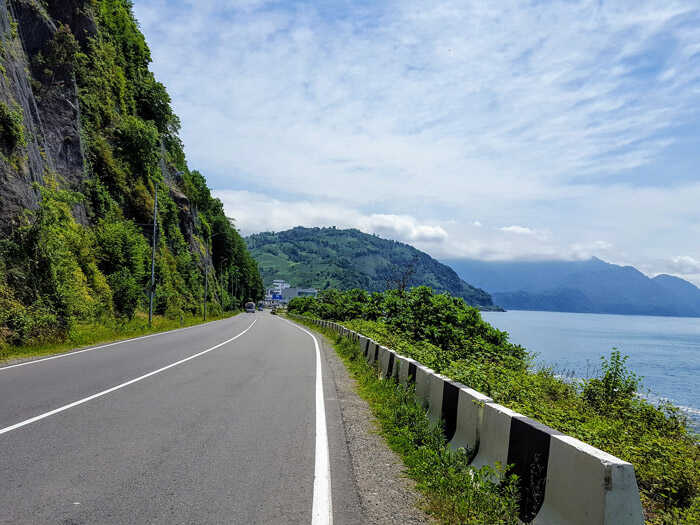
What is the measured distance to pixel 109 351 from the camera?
16172 millimetres

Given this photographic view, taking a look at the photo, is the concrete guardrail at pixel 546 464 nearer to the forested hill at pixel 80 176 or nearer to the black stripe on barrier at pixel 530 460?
the black stripe on barrier at pixel 530 460

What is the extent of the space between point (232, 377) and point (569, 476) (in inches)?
367

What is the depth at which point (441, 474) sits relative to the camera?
198 inches

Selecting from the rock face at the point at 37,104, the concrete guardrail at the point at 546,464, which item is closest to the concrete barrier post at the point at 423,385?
the concrete guardrail at the point at 546,464

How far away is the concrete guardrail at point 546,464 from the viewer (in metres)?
3.03

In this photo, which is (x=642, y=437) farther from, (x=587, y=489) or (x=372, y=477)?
(x=587, y=489)

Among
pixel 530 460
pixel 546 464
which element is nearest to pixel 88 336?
pixel 530 460

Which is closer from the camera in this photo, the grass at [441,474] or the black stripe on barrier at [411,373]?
the grass at [441,474]

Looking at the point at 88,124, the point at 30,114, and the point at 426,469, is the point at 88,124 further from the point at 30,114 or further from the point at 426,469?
the point at 426,469

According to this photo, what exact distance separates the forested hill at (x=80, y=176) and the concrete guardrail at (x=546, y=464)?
1481cm

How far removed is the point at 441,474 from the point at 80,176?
32.0 metres

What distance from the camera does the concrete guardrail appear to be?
9.93 feet

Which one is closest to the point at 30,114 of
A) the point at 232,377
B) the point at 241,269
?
the point at 232,377

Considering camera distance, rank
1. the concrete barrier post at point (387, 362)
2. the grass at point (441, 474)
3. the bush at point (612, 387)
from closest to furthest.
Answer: the grass at point (441, 474), the concrete barrier post at point (387, 362), the bush at point (612, 387)
